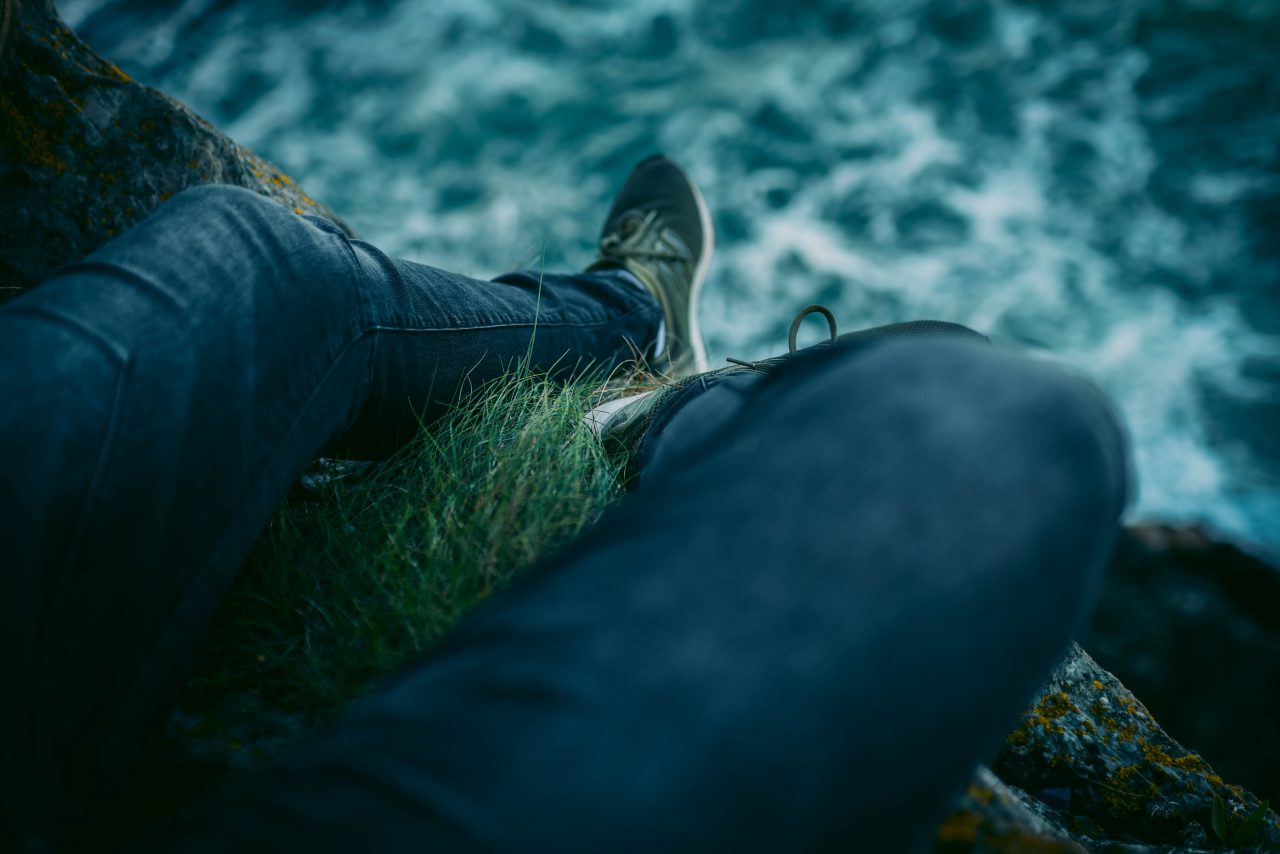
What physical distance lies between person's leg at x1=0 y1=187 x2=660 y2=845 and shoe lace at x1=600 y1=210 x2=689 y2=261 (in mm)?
1241

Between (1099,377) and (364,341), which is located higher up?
(364,341)

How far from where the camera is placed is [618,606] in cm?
54

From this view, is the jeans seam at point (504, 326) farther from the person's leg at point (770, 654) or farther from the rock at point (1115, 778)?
the rock at point (1115, 778)

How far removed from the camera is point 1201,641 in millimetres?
2648

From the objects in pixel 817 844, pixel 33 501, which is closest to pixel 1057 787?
pixel 817 844

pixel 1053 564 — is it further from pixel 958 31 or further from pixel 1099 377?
pixel 958 31

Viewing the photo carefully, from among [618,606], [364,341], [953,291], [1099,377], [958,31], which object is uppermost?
[958,31]

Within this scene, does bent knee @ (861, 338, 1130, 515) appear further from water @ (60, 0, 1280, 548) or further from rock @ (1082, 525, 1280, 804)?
water @ (60, 0, 1280, 548)

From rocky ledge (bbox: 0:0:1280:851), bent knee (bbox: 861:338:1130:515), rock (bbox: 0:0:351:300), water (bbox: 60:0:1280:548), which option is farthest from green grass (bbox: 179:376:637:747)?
water (bbox: 60:0:1280:548)

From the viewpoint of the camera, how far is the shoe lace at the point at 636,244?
2.13 m

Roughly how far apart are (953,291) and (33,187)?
4.42m

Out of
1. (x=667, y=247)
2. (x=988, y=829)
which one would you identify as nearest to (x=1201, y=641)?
(x=667, y=247)

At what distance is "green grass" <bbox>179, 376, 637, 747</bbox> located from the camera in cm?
81

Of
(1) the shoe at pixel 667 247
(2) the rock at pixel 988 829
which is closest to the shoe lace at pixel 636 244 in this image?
(1) the shoe at pixel 667 247
